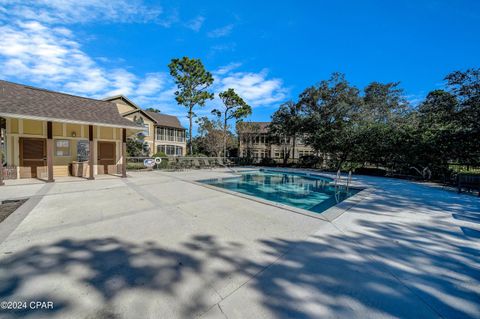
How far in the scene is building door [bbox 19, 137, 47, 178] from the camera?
29.2 ft

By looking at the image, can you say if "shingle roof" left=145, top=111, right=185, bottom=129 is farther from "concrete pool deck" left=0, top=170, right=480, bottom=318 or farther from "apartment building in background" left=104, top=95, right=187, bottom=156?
"concrete pool deck" left=0, top=170, right=480, bottom=318

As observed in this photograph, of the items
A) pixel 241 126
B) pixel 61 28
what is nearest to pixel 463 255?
pixel 61 28

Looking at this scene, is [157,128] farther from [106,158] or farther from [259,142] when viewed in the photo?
[259,142]

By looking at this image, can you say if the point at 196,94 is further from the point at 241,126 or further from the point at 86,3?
the point at 86,3

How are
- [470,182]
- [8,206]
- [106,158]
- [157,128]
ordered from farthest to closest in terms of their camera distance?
[157,128]
[106,158]
[470,182]
[8,206]

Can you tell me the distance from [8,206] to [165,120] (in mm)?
25272

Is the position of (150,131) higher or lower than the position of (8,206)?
higher

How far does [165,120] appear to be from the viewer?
1123 inches

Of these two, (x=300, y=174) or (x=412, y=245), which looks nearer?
(x=412, y=245)

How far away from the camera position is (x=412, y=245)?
3.11 m

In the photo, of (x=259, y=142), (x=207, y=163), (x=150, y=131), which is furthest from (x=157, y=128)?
(x=259, y=142)

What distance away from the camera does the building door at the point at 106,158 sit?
10977 mm

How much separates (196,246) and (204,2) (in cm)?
1123

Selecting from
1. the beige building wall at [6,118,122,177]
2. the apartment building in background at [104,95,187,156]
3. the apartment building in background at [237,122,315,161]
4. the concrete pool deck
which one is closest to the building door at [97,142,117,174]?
the beige building wall at [6,118,122,177]
